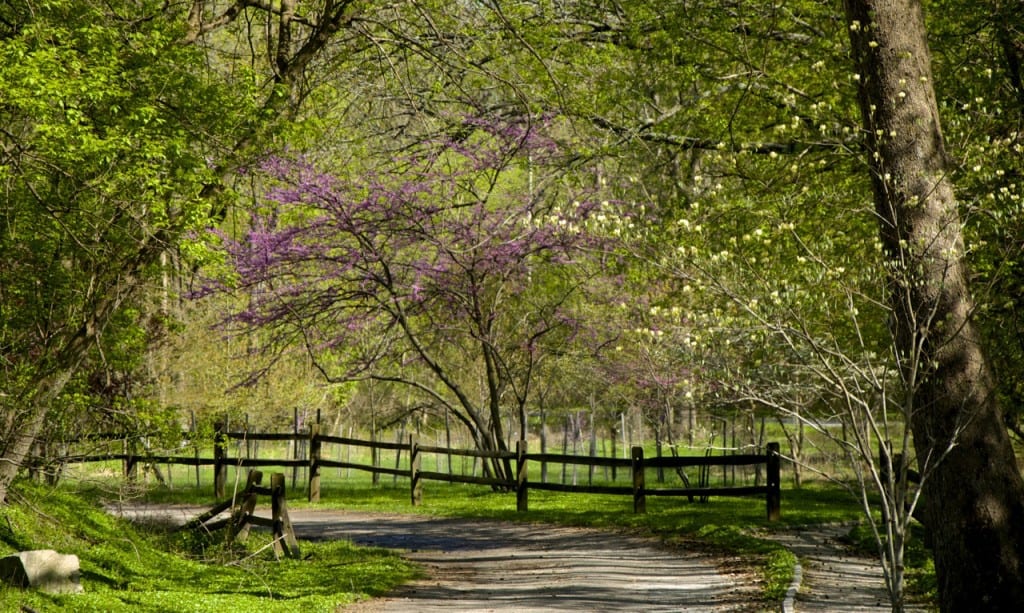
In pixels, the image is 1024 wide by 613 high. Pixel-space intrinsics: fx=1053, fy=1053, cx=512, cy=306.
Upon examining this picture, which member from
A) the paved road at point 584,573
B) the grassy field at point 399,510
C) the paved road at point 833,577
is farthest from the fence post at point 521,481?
the paved road at point 833,577

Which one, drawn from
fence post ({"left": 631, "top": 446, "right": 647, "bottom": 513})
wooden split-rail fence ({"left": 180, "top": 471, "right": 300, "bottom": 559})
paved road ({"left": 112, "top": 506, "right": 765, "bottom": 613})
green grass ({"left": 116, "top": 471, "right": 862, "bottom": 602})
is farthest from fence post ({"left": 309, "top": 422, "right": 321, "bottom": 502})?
wooden split-rail fence ({"left": 180, "top": 471, "right": 300, "bottom": 559})

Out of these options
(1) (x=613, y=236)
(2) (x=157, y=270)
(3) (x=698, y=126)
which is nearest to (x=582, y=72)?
(3) (x=698, y=126)

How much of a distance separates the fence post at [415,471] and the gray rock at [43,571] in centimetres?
1088

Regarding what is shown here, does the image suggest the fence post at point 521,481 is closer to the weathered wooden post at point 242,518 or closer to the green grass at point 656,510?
the green grass at point 656,510

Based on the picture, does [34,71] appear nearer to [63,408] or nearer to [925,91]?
[63,408]

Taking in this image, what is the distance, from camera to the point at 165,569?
11.2 metres

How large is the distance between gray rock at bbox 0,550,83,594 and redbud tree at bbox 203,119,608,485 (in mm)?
8901

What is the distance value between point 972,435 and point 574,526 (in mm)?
9252

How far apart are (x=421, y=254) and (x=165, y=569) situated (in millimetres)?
10079

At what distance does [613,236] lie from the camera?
773cm

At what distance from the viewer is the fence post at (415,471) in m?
20.0

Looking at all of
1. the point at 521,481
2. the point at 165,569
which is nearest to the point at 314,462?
the point at 521,481

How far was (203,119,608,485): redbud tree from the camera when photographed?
18.0 meters

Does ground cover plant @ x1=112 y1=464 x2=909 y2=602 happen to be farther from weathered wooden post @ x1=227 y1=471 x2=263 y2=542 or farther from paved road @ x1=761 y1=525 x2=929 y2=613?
weathered wooden post @ x1=227 y1=471 x2=263 y2=542
